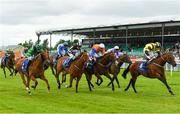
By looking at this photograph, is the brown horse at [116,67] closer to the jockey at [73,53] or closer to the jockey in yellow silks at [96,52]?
the jockey in yellow silks at [96,52]

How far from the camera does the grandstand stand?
5166cm

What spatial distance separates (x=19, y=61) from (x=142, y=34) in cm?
4308

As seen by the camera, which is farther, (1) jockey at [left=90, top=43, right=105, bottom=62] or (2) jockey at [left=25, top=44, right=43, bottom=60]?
(1) jockey at [left=90, top=43, right=105, bottom=62]

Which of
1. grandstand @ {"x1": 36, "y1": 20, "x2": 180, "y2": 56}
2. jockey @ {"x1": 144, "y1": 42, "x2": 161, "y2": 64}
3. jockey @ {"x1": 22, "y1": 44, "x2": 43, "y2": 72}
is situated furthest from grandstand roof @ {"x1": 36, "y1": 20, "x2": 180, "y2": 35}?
jockey @ {"x1": 22, "y1": 44, "x2": 43, "y2": 72}

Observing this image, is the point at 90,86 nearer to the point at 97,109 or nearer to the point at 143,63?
the point at 143,63

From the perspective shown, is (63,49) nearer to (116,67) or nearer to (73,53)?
(73,53)

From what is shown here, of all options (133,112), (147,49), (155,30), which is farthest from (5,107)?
(155,30)

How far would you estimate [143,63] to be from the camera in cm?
1725

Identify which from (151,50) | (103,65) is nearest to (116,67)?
(103,65)

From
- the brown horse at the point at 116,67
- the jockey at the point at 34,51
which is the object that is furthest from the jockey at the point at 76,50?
the jockey at the point at 34,51

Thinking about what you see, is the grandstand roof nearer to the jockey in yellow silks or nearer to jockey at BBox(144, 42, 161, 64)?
the jockey in yellow silks

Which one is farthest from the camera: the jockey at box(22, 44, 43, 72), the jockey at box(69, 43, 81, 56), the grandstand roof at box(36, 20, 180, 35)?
the grandstand roof at box(36, 20, 180, 35)

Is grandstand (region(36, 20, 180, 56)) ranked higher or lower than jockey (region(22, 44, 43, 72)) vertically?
higher

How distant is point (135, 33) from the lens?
2384 inches
